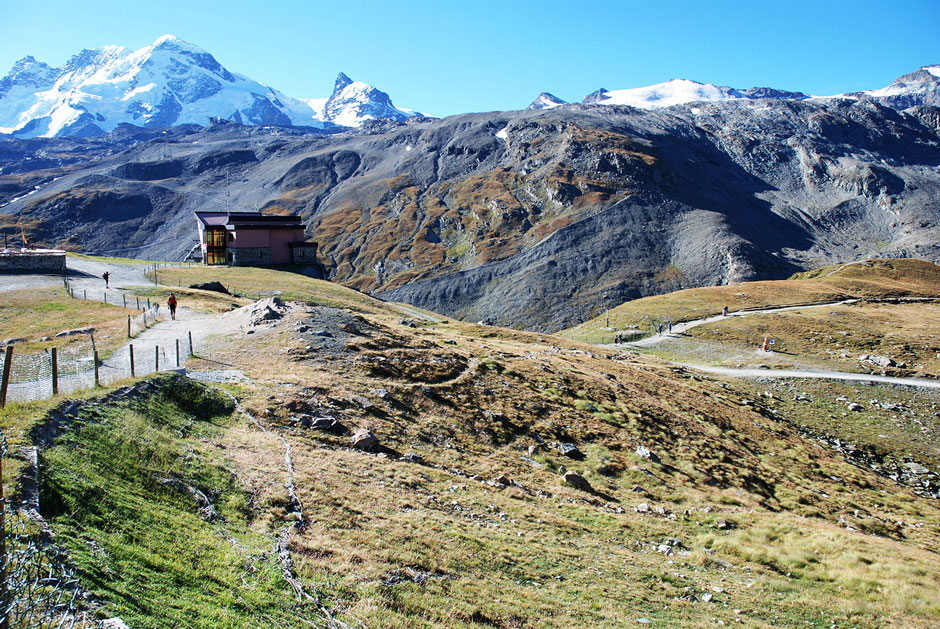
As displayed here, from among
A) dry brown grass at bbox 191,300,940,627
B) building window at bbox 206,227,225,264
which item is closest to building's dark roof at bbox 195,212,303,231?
building window at bbox 206,227,225,264

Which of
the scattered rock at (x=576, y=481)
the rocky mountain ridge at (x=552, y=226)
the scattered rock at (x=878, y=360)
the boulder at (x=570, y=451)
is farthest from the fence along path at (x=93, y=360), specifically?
the rocky mountain ridge at (x=552, y=226)

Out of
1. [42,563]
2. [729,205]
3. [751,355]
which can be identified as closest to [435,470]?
[42,563]

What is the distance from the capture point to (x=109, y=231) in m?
181

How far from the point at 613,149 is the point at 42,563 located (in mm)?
188420

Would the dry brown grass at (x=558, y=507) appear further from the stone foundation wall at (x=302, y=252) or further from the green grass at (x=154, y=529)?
the stone foundation wall at (x=302, y=252)

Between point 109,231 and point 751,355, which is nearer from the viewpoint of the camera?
point 751,355

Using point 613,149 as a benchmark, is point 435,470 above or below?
below

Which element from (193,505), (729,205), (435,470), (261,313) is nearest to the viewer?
(193,505)

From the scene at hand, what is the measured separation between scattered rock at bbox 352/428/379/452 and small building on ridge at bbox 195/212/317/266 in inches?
3173

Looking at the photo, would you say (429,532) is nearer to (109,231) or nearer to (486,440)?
(486,440)

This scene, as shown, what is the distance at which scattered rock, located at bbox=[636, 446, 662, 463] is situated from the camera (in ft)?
84.5

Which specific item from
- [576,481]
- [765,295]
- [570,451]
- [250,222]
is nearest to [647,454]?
[570,451]

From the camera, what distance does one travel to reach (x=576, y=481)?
2155cm

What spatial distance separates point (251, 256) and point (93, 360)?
248 feet
